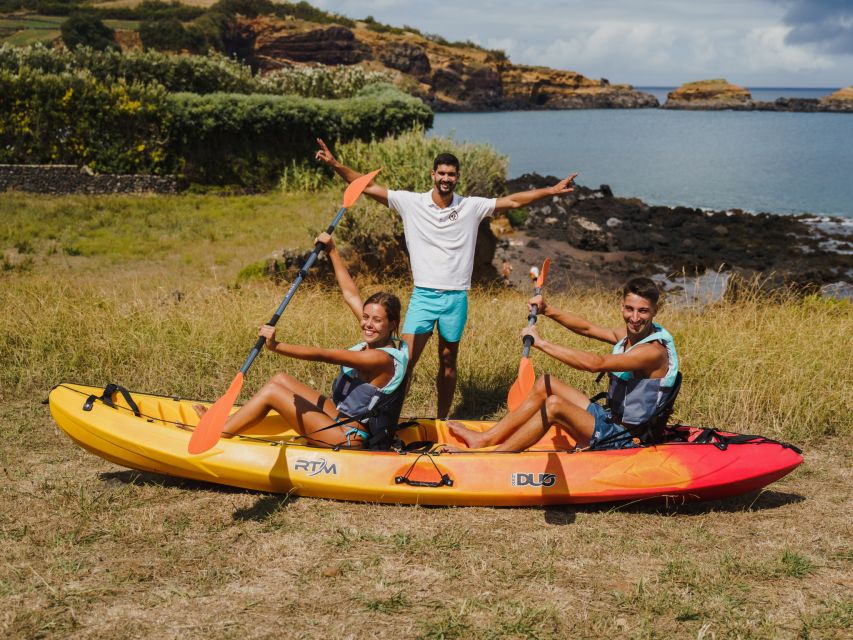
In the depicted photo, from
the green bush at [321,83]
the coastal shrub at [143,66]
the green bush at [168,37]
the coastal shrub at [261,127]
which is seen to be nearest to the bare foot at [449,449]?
the coastal shrub at [261,127]

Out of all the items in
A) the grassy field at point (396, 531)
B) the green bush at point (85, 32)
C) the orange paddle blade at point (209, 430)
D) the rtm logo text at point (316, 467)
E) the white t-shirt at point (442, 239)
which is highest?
the green bush at point (85, 32)

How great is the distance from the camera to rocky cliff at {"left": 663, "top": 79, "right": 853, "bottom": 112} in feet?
333

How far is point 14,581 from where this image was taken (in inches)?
168

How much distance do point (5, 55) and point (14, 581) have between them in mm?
17810

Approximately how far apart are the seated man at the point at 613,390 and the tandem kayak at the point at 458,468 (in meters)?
0.18

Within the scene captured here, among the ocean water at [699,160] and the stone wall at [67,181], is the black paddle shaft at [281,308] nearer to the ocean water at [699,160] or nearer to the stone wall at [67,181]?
the ocean water at [699,160]

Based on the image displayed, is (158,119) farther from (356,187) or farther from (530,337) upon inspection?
(530,337)

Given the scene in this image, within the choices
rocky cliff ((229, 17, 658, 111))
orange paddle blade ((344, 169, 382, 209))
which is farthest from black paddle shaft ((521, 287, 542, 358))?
rocky cliff ((229, 17, 658, 111))

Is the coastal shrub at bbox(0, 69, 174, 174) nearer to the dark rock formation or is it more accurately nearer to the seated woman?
the seated woman

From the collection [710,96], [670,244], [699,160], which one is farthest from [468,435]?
[710,96]

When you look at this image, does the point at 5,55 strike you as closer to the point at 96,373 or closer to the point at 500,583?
the point at 96,373

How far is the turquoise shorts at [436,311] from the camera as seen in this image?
6.05m

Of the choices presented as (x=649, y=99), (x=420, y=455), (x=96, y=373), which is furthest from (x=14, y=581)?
(x=649, y=99)

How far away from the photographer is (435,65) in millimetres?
89688
